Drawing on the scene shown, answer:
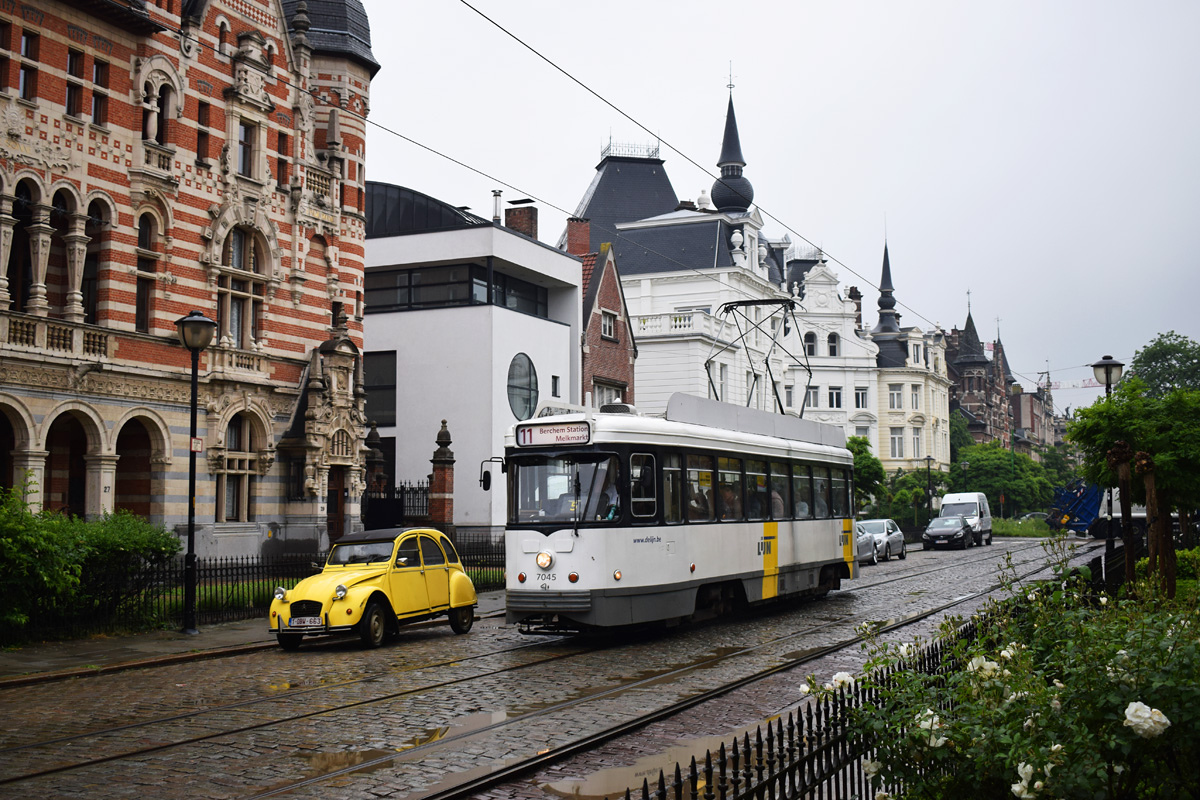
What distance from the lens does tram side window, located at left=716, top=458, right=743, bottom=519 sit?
1814 centimetres

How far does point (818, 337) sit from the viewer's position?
78.5m

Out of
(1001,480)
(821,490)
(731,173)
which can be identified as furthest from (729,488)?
(1001,480)

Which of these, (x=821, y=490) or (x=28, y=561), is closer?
(x=28, y=561)

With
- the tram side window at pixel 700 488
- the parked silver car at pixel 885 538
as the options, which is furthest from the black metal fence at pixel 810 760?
the parked silver car at pixel 885 538

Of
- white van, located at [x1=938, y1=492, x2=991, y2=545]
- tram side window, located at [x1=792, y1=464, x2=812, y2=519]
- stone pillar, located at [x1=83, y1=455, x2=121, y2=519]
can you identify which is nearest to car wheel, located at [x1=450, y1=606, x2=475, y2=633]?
tram side window, located at [x1=792, y1=464, x2=812, y2=519]

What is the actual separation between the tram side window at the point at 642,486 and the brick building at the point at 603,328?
27.2 meters

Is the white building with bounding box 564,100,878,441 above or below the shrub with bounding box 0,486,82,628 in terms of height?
above

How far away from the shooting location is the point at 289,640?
16375 millimetres

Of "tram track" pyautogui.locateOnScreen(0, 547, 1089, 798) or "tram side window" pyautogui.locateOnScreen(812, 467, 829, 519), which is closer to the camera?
"tram track" pyautogui.locateOnScreen(0, 547, 1089, 798)

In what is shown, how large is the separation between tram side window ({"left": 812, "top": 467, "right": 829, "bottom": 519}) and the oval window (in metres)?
17.1

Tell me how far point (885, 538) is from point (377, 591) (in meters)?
27.8

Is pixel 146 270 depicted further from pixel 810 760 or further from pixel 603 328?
pixel 810 760

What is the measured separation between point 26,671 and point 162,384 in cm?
1290

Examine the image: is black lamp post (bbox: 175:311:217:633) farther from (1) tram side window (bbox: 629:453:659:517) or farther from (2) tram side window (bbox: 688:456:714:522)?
(2) tram side window (bbox: 688:456:714:522)
